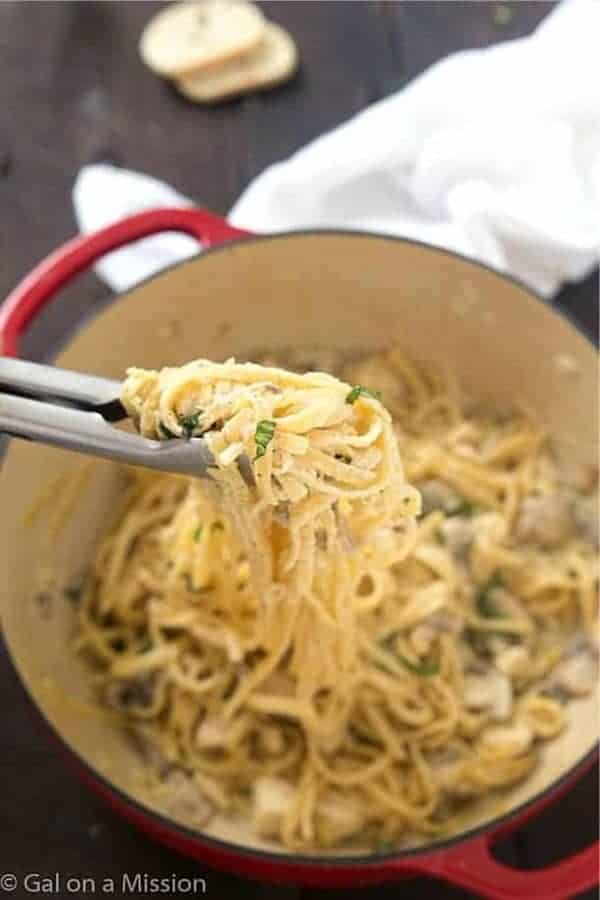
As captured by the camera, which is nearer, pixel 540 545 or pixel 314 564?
pixel 314 564

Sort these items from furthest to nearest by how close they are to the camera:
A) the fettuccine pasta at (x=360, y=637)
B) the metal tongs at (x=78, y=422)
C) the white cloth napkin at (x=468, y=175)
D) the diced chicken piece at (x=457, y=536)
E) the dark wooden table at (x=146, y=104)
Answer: the dark wooden table at (x=146, y=104), the white cloth napkin at (x=468, y=175), the diced chicken piece at (x=457, y=536), the fettuccine pasta at (x=360, y=637), the metal tongs at (x=78, y=422)

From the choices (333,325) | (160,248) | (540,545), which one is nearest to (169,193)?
(160,248)

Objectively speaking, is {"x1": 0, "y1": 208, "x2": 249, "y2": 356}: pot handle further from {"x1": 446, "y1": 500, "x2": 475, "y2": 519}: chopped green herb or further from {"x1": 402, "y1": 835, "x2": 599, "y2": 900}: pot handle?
{"x1": 402, "y1": 835, "x2": 599, "y2": 900}: pot handle

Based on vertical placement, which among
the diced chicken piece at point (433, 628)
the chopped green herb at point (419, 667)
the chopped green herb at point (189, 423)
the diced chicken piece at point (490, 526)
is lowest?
the chopped green herb at point (419, 667)

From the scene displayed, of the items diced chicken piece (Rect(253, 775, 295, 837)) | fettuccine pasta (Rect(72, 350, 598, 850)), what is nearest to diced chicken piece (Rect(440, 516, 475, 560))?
fettuccine pasta (Rect(72, 350, 598, 850))

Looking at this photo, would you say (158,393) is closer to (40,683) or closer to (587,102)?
(40,683)

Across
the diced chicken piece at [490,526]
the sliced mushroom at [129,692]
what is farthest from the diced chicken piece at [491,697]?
the sliced mushroom at [129,692]

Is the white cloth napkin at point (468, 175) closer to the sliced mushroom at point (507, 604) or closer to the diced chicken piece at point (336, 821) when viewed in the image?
the sliced mushroom at point (507, 604)
